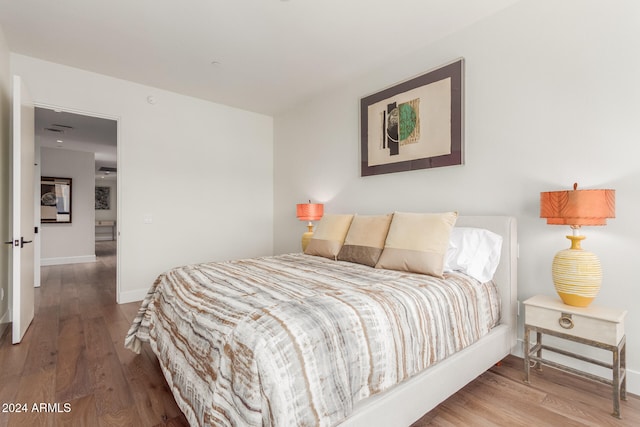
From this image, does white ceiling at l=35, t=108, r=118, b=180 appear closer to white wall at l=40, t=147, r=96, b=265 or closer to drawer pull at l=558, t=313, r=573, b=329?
white wall at l=40, t=147, r=96, b=265

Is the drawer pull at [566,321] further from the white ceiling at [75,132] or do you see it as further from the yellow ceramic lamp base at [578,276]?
the white ceiling at [75,132]

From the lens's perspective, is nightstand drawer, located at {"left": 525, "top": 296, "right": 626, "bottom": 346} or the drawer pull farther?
the drawer pull

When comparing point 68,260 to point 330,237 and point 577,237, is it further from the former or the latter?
point 577,237

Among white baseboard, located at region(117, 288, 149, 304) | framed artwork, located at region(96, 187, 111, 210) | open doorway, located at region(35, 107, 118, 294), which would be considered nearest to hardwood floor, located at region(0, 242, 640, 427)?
white baseboard, located at region(117, 288, 149, 304)

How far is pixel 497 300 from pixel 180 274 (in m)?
2.27

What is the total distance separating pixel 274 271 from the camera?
2271 mm

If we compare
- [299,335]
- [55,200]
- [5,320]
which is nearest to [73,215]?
[55,200]

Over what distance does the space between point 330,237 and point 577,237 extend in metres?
1.89

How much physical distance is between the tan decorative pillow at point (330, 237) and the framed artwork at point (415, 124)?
28.7 inches

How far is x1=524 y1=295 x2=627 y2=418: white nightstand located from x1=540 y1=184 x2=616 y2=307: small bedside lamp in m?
0.10

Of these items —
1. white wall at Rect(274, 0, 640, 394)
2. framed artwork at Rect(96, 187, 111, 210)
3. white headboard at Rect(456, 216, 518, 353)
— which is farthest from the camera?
framed artwork at Rect(96, 187, 111, 210)

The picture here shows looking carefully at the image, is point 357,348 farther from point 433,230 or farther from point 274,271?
point 433,230

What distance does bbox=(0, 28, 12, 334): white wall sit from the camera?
2.79m

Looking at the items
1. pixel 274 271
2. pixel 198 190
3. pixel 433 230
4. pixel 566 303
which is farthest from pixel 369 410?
pixel 198 190
